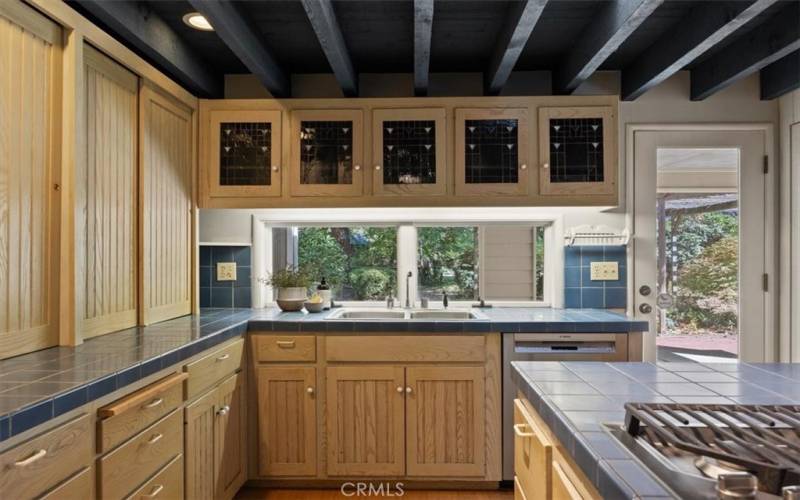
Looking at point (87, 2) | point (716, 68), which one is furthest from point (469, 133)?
point (87, 2)

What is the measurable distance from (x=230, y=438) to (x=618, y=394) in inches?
69.6

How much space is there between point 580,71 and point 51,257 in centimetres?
249

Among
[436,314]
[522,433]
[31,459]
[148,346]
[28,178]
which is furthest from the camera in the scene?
[436,314]

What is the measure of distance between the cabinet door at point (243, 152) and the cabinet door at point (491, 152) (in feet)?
3.37

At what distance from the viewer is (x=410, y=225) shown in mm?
3029

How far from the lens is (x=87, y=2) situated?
1734 mm

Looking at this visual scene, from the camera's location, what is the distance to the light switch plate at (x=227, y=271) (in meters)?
2.96

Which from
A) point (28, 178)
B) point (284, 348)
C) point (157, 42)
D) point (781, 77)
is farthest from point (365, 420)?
point (781, 77)

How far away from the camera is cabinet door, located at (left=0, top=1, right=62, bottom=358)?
1472mm

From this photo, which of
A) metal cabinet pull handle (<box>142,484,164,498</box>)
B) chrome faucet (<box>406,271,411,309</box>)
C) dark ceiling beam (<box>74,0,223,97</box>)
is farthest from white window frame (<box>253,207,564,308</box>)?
metal cabinet pull handle (<box>142,484,164,498</box>)

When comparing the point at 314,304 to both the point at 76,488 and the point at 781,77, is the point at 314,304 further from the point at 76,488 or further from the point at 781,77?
the point at 781,77

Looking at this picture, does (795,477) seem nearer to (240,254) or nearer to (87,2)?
(87,2)

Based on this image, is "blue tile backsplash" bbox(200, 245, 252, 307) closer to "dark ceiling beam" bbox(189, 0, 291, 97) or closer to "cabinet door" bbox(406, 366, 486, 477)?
"dark ceiling beam" bbox(189, 0, 291, 97)

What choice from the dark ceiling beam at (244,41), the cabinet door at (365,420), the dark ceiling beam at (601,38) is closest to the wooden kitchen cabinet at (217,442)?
the cabinet door at (365,420)
